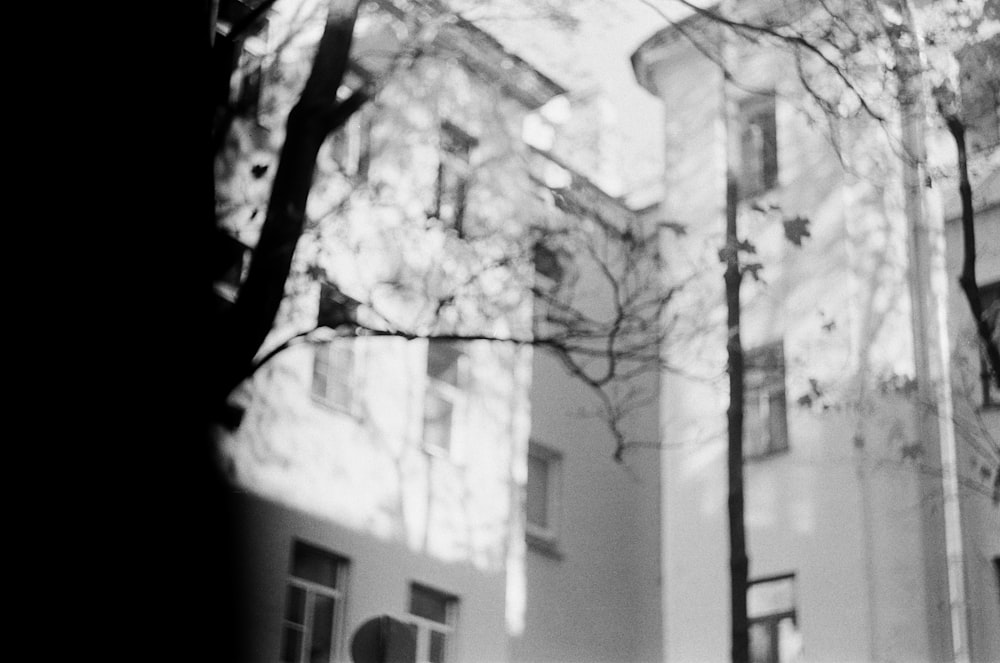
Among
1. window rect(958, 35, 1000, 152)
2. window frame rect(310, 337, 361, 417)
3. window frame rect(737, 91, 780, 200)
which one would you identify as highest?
window frame rect(737, 91, 780, 200)

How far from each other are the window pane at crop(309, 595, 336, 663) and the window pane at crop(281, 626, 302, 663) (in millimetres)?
177

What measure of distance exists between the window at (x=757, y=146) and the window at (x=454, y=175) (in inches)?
157

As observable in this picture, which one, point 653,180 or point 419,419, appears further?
point 653,180

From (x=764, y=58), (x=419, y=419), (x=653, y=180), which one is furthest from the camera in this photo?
(x=653, y=180)

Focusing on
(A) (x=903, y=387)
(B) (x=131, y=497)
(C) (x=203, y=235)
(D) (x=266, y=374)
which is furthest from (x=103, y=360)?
(A) (x=903, y=387)

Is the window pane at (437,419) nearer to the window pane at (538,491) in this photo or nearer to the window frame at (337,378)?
the window frame at (337,378)

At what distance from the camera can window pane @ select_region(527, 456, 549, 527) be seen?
2234 centimetres

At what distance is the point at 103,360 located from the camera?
5.45 metres

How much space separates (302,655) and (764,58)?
35.6 feet

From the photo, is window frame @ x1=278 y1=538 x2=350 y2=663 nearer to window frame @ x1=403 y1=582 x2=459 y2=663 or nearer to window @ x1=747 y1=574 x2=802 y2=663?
window frame @ x1=403 y1=582 x2=459 y2=663

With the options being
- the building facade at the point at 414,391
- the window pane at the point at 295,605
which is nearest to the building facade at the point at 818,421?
the building facade at the point at 414,391

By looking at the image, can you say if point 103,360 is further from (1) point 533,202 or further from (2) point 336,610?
(1) point 533,202

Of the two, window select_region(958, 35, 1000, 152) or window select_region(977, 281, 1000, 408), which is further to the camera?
window select_region(977, 281, 1000, 408)

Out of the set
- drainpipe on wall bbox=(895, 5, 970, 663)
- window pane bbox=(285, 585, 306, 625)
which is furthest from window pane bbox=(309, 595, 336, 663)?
drainpipe on wall bbox=(895, 5, 970, 663)
